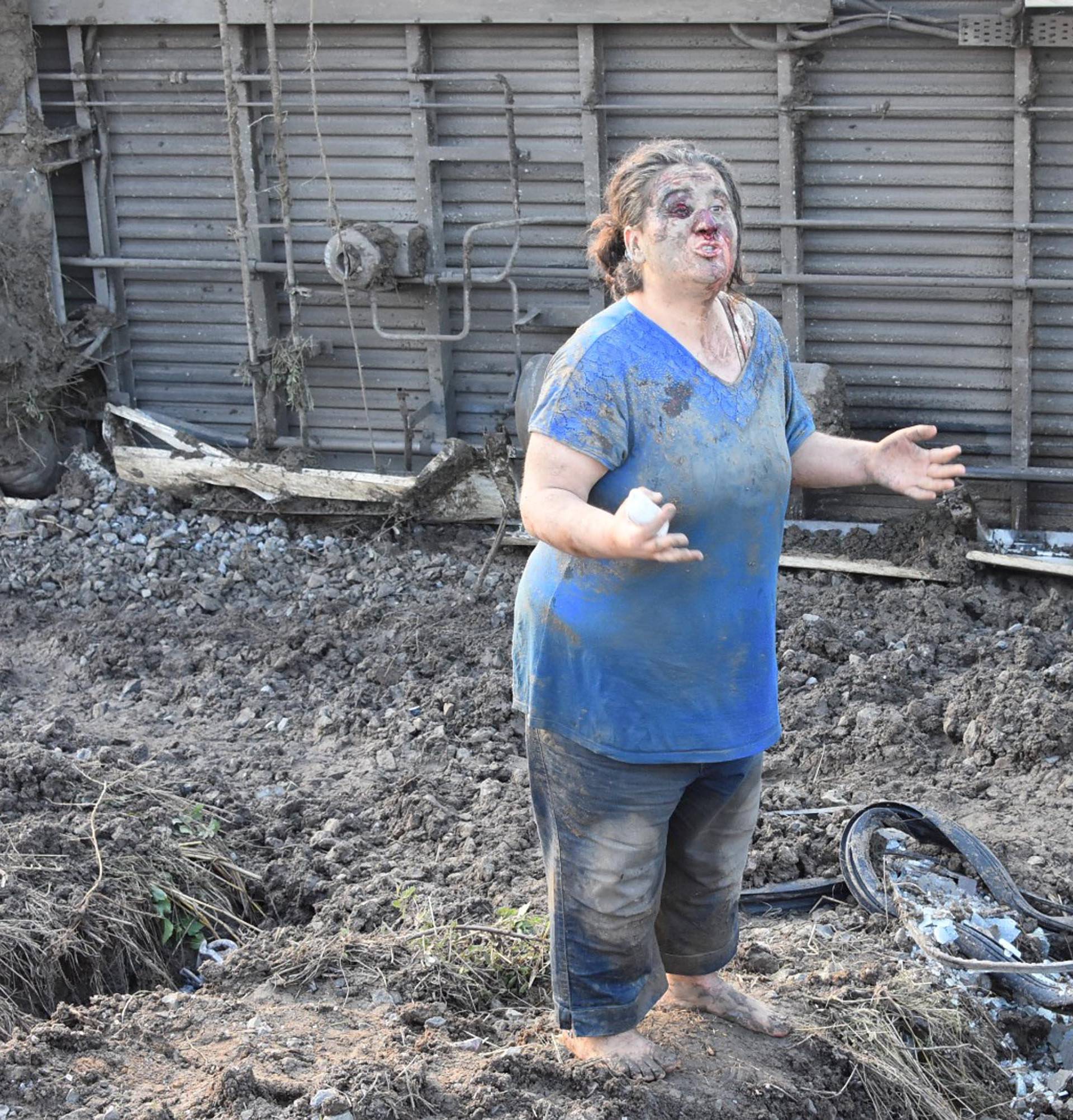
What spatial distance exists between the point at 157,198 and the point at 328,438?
6.01ft

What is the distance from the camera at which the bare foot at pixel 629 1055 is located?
363cm

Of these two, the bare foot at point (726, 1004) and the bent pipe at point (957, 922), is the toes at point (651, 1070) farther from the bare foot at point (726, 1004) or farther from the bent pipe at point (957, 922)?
the bent pipe at point (957, 922)

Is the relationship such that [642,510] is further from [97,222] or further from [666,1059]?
[97,222]

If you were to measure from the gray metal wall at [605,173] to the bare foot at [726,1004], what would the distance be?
509 centimetres

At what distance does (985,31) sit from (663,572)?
17.9 ft

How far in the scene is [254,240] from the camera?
30.1ft

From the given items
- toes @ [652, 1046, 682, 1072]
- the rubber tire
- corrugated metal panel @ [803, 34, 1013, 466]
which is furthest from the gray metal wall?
toes @ [652, 1046, 682, 1072]

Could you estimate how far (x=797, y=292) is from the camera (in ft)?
27.5

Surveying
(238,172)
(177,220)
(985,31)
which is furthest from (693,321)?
(177,220)

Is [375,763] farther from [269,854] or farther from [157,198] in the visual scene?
[157,198]

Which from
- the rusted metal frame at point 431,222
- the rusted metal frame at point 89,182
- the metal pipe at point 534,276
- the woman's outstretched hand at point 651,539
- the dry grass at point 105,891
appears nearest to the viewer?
the woman's outstretched hand at point 651,539

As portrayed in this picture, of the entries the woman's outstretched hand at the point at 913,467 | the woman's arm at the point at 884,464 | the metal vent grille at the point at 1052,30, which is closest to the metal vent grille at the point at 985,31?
the metal vent grille at the point at 1052,30

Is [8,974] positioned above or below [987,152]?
below

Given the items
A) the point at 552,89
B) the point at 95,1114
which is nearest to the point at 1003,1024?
the point at 95,1114
